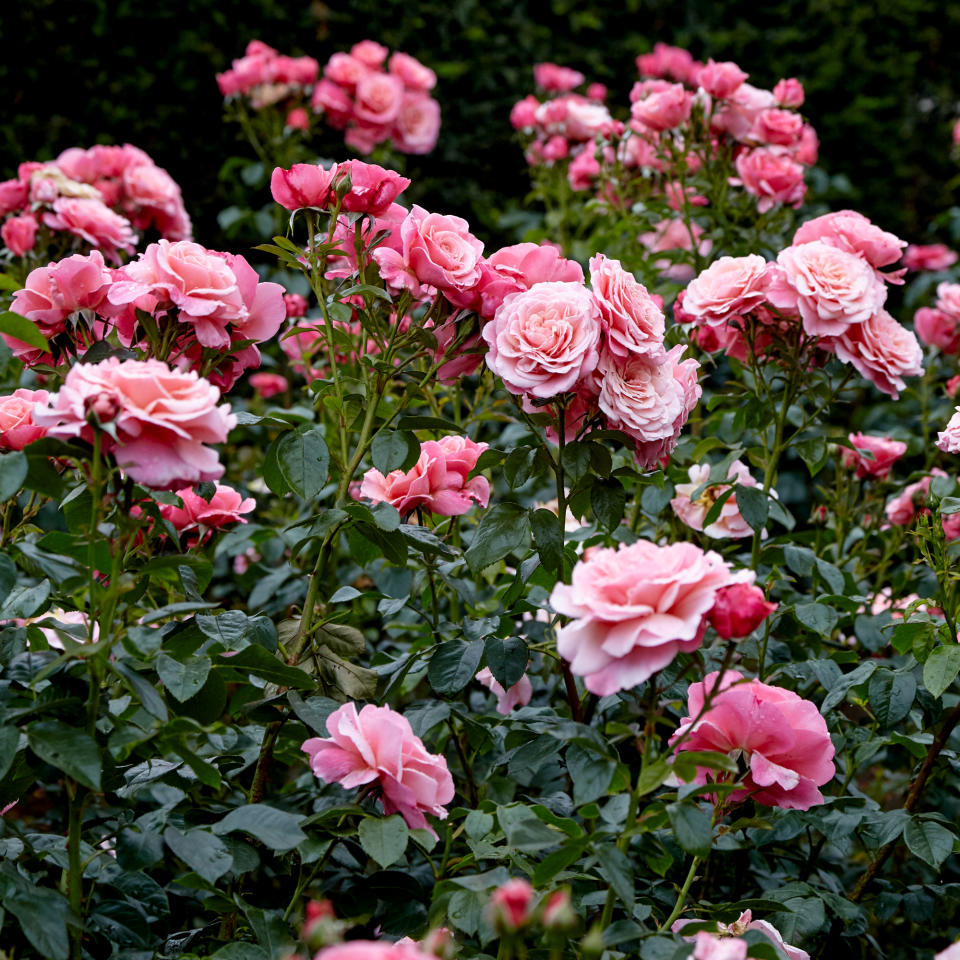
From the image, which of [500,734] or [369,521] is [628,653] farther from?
[500,734]

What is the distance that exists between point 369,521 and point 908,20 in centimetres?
460

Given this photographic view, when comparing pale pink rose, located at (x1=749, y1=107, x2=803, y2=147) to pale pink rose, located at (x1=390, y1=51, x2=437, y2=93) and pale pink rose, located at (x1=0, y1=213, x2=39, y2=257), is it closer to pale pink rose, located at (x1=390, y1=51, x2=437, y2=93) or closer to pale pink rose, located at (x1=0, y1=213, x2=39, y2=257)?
pale pink rose, located at (x1=390, y1=51, x2=437, y2=93)

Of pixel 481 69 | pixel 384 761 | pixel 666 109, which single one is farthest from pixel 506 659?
pixel 481 69

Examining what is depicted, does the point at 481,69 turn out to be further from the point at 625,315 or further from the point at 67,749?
the point at 67,749

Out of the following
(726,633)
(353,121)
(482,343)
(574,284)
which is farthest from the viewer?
(353,121)

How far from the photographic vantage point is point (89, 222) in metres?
2.21

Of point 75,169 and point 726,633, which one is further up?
point 726,633

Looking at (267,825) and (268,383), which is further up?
(267,825)

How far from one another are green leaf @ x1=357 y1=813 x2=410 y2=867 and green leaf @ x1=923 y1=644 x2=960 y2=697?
0.70m

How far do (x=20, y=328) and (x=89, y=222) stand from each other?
3.62ft

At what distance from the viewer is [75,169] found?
2590mm

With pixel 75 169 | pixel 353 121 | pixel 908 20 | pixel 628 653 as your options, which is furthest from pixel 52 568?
pixel 908 20

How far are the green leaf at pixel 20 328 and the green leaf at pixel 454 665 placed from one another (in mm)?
627

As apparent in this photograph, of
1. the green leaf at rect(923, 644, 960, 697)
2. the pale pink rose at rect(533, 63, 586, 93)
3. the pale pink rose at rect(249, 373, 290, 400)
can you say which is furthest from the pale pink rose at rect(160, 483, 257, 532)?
the pale pink rose at rect(533, 63, 586, 93)
